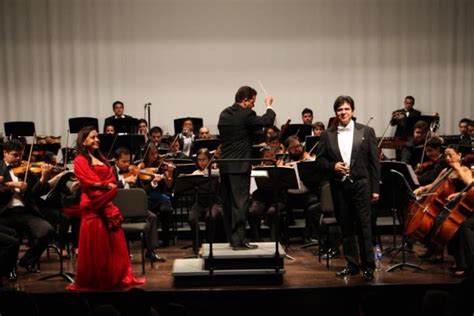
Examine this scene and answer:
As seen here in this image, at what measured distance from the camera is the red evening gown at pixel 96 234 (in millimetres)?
5820

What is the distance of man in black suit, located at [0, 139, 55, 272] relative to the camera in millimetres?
6445

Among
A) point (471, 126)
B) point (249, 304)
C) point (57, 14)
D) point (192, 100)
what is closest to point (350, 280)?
point (249, 304)

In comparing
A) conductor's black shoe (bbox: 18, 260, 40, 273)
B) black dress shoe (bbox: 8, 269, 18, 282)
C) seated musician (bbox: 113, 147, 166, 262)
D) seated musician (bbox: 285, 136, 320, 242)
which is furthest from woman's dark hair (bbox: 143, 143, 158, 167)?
black dress shoe (bbox: 8, 269, 18, 282)

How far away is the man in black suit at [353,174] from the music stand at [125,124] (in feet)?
16.8

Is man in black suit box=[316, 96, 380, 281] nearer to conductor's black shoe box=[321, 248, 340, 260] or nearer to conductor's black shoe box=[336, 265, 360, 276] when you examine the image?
conductor's black shoe box=[336, 265, 360, 276]

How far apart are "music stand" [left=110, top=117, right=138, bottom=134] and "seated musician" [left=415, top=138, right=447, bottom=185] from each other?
4.92 m

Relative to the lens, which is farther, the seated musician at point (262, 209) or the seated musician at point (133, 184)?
the seated musician at point (262, 209)

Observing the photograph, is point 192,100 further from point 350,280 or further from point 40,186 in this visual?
point 350,280

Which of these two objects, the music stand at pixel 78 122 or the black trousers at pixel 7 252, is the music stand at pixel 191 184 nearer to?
the black trousers at pixel 7 252

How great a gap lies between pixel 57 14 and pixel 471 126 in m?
7.80

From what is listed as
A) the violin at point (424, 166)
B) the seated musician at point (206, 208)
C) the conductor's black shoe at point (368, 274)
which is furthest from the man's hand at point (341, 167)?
the seated musician at point (206, 208)

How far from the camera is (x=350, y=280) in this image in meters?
5.90

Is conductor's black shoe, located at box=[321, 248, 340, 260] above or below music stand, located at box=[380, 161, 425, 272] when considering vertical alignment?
below

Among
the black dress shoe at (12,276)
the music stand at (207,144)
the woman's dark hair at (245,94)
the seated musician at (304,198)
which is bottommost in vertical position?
the black dress shoe at (12,276)
